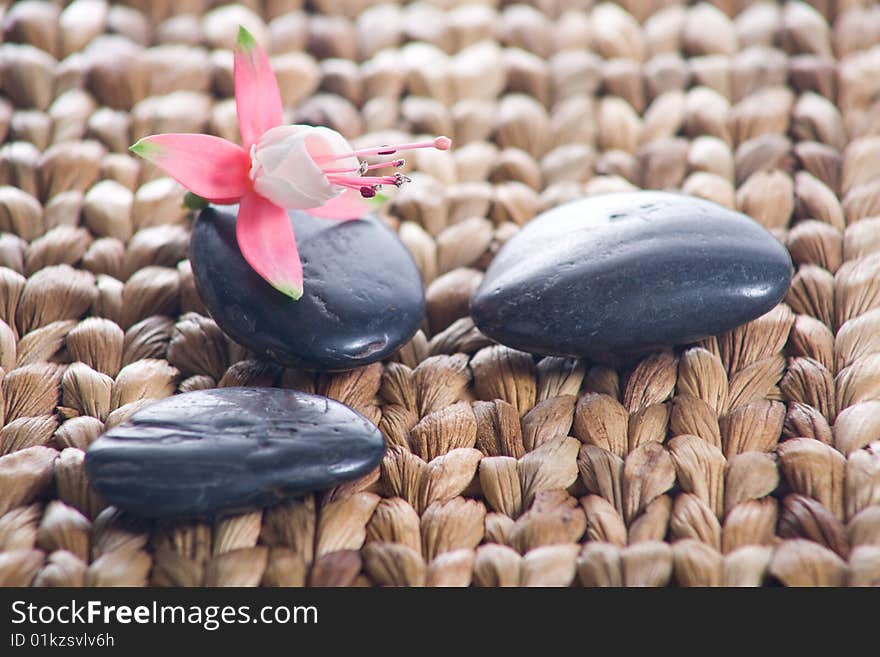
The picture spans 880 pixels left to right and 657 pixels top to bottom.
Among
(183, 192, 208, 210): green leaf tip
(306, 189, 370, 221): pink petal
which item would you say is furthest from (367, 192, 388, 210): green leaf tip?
(183, 192, 208, 210): green leaf tip

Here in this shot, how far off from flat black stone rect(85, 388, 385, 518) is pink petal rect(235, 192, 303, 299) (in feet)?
0.26

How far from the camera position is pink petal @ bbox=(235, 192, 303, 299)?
58cm

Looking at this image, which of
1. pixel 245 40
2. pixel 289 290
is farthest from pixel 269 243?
pixel 245 40

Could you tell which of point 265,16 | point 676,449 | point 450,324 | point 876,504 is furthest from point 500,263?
point 265,16

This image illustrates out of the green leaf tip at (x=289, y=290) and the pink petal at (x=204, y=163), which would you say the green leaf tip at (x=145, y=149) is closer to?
the pink petal at (x=204, y=163)

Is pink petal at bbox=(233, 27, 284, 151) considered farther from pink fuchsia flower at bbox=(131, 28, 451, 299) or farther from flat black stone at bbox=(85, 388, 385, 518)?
flat black stone at bbox=(85, 388, 385, 518)

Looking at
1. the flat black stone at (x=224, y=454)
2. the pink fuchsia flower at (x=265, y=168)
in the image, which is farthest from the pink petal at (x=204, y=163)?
the flat black stone at (x=224, y=454)

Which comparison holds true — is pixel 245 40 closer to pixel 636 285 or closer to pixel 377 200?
pixel 377 200

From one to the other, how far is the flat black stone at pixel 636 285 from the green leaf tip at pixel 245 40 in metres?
0.22

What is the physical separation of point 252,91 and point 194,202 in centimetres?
9

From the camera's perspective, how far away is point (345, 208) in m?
0.64

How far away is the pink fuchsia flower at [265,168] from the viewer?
575 millimetres

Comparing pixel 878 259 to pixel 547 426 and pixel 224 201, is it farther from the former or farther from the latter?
pixel 224 201

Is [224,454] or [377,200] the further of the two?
[377,200]
